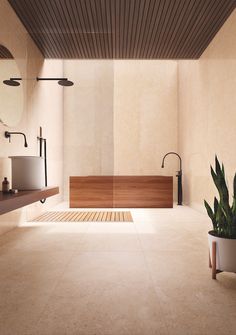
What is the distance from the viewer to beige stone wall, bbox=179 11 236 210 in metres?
3.01

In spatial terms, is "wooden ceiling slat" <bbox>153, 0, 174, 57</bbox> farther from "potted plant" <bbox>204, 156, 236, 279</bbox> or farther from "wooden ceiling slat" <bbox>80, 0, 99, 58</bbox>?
"potted plant" <bbox>204, 156, 236, 279</bbox>

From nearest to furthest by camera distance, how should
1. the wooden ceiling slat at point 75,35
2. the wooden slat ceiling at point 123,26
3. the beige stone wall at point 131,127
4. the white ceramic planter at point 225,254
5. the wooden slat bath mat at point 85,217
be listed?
the white ceramic planter at point 225,254 < the wooden slat ceiling at point 123,26 < the wooden ceiling slat at point 75,35 < the wooden slat bath mat at point 85,217 < the beige stone wall at point 131,127

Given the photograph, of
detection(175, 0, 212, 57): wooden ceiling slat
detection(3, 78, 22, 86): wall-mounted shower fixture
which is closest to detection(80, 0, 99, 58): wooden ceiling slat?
detection(3, 78, 22, 86): wall-mounted shower fixture

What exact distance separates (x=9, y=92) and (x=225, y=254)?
2427 millimetres

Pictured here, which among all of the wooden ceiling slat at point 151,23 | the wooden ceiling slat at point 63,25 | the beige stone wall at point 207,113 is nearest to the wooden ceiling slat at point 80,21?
the wooden ceiling slat at point 63,25

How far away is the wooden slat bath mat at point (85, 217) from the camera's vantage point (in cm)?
Result: 342

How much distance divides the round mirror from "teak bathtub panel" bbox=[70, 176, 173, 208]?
70.6 inches

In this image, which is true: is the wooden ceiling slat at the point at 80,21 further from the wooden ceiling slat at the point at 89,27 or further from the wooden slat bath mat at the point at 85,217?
the wooden slat bath mat at the point at 85,217

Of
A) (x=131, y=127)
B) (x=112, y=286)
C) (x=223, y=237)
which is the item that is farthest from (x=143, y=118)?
(x=112, y=286)

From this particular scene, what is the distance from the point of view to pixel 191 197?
466 cm

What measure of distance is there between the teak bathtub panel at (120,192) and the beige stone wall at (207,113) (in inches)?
20.9

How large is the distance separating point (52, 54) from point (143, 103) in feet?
7.49

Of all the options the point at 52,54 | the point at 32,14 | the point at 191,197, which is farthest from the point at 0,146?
the point at 191,197

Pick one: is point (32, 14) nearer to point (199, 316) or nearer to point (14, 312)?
point (14, 312)
